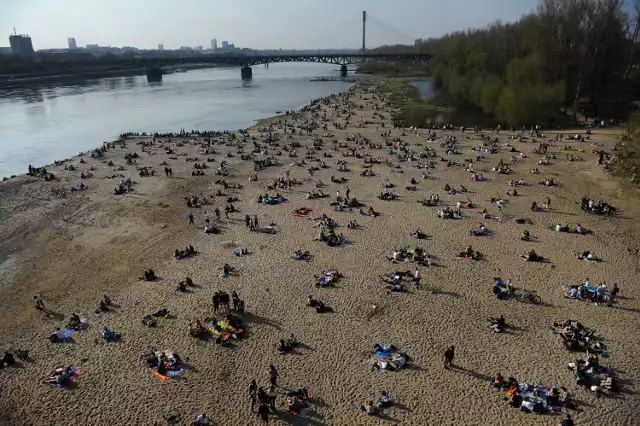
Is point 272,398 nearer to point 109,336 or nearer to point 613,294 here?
point 109,336

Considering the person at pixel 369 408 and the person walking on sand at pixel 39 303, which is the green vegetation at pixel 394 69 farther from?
the person at pixel 369 408

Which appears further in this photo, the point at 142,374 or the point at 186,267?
the point at 186,267

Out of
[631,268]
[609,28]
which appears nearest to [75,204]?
[631,268]

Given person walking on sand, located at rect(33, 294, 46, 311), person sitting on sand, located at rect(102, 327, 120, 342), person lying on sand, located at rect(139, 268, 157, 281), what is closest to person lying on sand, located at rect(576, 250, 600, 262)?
person lying on sand, located at rect(139, 268, 157, 281)

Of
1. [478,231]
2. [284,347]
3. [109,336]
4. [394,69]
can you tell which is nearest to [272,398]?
[284,347]

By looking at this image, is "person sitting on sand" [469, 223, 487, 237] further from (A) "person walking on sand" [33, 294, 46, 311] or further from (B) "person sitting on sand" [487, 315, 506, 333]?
(A) "person walking on sand" [33, 294, 46, 311]

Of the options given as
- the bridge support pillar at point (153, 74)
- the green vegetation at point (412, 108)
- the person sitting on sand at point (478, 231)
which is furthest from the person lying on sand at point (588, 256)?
the bridge support pillar at point (153, 74)

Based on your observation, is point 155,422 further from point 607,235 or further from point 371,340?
point 607,235
